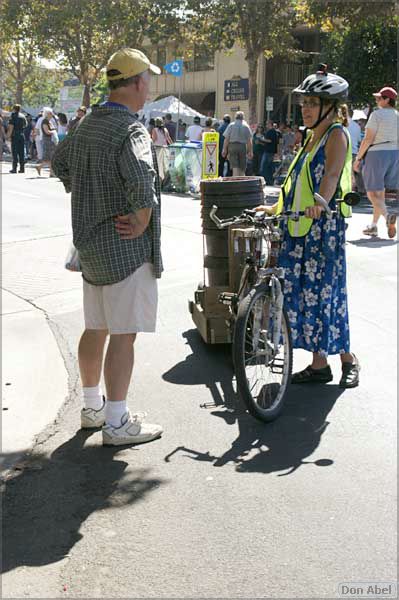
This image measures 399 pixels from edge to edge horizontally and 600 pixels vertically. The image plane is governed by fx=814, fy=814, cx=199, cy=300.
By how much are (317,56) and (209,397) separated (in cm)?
3637

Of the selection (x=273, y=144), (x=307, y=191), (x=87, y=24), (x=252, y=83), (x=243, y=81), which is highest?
(x=87, y=24)

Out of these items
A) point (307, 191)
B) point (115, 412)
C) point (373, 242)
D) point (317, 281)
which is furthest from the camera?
point (373, 242)

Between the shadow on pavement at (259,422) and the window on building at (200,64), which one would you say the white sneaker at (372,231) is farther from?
the window on building at (200,64)

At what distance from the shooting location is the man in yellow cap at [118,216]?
12.9 ft

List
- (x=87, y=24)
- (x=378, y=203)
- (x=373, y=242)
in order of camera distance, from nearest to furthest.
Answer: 1. (x=373, y=242)
2. (x=378, y=203)
3. (x=87, y=24)

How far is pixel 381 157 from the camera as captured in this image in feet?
37.4

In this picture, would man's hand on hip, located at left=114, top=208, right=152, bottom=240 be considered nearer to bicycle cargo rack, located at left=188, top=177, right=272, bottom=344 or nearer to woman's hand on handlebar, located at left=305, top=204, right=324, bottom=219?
woman's hand on handlebar, located at left=305, top=204, right=324, bottom=219

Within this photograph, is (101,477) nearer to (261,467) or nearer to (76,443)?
(76,443)

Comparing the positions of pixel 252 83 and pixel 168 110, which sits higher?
pixel 252 83

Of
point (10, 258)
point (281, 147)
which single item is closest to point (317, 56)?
point (281, 147)

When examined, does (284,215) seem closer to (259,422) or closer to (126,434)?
(259,422)

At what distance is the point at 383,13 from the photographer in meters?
21.7

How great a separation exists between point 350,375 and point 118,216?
208cm

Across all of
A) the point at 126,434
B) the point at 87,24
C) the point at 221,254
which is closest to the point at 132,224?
the point at 126,434
